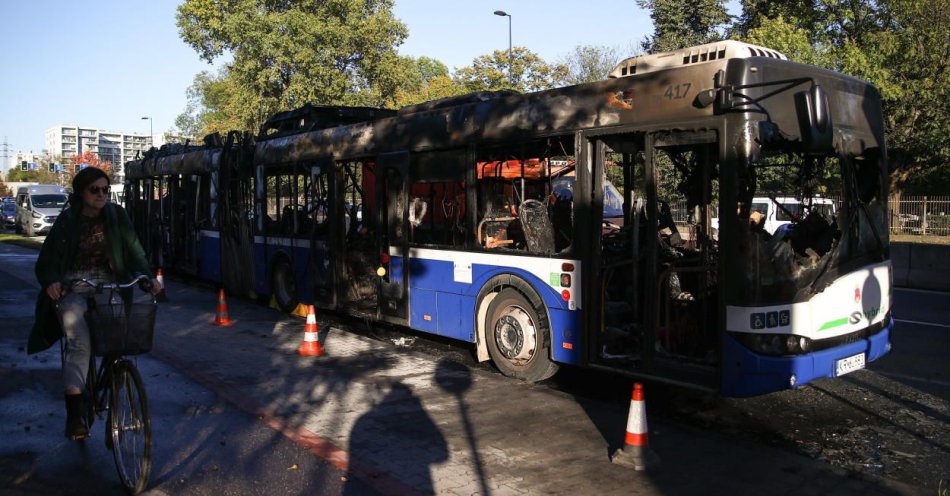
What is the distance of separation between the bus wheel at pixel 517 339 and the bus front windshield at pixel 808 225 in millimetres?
2373

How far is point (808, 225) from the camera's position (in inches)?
265

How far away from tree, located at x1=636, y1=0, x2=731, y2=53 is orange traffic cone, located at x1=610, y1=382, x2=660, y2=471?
126 ft

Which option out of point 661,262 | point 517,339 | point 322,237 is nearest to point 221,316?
point 322,237

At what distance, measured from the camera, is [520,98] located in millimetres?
→ 7984

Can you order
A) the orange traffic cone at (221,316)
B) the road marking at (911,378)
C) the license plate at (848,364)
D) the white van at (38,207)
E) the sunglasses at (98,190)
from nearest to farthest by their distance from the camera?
the sunglasses at (98,190) → the license plate at (848,364) → the road marking at (911,378) → the orange traffic cone at (221,316) → the white van at (38,207)

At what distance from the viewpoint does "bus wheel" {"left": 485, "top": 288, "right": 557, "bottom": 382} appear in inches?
302

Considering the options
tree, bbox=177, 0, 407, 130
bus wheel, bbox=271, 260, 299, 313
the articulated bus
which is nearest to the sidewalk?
the articulated bus

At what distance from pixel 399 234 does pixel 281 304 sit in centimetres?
388

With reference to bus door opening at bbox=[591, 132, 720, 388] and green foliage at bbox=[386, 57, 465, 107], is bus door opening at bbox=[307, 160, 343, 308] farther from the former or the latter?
green foliage at bbox=[386, 57, 465, 107]

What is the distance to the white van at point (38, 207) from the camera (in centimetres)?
3484

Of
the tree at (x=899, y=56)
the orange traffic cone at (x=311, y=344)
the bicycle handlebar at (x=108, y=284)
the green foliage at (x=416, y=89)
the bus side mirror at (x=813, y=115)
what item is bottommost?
the orange traffic cone at (x=311, y=344)

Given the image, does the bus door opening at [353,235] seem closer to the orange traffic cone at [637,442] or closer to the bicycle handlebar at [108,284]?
the bicycle handlebar at [108,284]

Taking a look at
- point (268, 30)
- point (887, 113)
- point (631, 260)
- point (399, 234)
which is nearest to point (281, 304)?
point (399, 234)

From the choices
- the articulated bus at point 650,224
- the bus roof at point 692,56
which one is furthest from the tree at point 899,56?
the bus roof at point 692,56
